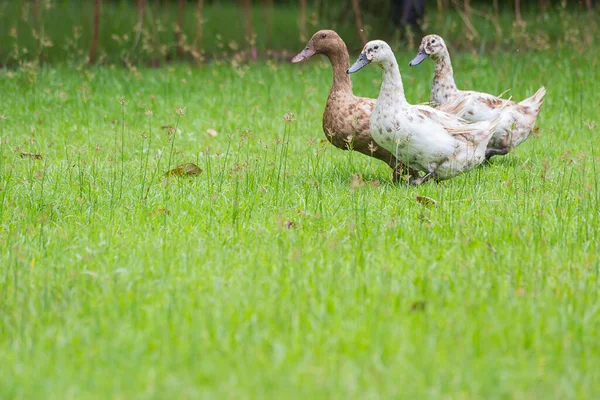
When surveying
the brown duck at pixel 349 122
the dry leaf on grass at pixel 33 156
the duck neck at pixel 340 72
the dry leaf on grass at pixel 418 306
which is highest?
the duck neck at pixel 340 72

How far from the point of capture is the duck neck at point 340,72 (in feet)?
17.8

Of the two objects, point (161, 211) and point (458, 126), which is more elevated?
point (458, 126)

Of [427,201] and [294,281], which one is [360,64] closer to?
[427,201]

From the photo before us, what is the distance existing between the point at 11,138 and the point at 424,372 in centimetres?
461

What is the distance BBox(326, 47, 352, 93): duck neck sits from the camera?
17.8 feet

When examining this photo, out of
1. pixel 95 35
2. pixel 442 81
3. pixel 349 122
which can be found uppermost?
pixel 442 81

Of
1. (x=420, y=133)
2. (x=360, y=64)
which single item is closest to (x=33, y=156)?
(x=360, y=64)

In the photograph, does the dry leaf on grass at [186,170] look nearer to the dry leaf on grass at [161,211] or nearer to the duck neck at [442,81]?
the dry leaf on grass at [161,211]

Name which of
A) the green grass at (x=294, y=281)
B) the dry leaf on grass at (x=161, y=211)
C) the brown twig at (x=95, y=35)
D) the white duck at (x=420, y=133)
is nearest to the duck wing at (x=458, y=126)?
the white duck at (x=420, y=133)

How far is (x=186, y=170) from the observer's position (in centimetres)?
523

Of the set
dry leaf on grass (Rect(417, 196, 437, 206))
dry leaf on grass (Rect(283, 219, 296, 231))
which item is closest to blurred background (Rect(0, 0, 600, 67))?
dry leaf on grass (Rect(417, 196, 437, 206))

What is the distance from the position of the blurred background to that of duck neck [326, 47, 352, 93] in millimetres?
2904

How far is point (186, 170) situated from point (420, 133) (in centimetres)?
147

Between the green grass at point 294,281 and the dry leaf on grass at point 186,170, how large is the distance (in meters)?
0.10
